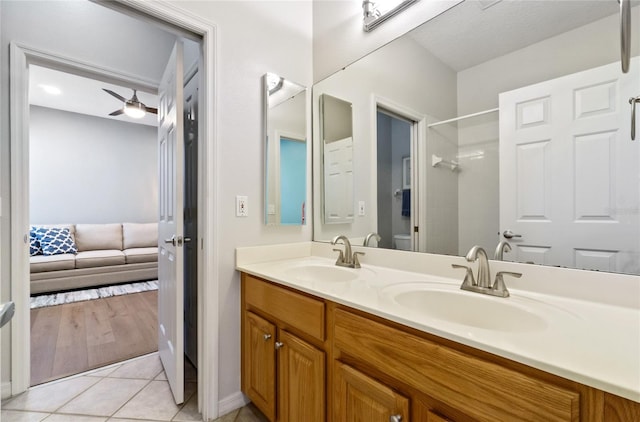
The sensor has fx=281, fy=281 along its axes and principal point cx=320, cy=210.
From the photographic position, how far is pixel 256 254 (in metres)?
1.58

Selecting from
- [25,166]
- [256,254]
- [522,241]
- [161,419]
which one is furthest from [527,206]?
[25,166]

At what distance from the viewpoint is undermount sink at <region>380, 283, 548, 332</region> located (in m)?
0.83

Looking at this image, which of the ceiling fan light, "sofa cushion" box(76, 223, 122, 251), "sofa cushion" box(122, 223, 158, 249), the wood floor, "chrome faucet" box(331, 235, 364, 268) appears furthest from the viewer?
"sofa cushion" box(122, 223, 158, 249)

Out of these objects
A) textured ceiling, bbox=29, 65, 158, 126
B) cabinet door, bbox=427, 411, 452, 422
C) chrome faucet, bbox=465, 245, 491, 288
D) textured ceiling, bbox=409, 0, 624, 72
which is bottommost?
cabinet door, bbox=427, 411, 452, 422

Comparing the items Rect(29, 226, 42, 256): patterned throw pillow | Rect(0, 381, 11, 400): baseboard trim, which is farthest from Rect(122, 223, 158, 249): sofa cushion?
Rect(0, 381, 11, 400): baseboard trim

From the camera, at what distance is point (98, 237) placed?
4.38m

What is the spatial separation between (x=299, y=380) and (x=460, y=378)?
68cm

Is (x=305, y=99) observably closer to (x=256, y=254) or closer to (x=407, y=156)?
(x=407, y=156)

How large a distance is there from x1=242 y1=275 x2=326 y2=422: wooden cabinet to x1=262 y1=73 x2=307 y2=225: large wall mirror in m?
0.48

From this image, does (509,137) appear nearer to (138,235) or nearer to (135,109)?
(135,109)

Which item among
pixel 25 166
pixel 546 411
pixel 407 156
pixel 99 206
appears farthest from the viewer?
pixel 99 206

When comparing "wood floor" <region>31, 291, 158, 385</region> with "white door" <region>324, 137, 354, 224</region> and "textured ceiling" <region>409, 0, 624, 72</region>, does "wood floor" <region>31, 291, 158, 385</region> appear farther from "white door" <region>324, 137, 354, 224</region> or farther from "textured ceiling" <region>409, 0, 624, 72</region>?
"textured ceiling" <region>409, 0, 624, 72</region>

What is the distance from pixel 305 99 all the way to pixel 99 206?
4771 millimetres

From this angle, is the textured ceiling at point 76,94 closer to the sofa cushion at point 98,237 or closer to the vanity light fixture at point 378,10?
the sofa cushion at point 98,237
